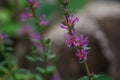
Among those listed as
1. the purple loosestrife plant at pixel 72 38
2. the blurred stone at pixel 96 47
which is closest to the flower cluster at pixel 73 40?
the purple loosestrife plant at pixel 72 38

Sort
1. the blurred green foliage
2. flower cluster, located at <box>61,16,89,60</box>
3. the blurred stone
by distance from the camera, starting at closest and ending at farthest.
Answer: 1. flower cluster, located at <box>61,16,89,60</box>
2. the blurred stone
3. the blurred green foliage

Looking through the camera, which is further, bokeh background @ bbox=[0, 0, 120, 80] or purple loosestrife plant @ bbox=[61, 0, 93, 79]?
bokeh background @ bbox=[0, 0, 120, 80]

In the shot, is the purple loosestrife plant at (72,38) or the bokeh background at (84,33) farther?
the bokeh background at (84,33)

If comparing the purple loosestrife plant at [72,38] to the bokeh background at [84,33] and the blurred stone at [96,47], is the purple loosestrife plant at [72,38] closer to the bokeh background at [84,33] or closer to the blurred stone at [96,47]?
the bokeh background at [84,33]

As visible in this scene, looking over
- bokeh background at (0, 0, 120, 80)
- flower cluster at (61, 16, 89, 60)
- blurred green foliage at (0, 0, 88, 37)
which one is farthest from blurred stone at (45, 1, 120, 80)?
flower cluster at (61, 16, 89, 60)

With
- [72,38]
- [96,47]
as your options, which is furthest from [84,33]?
[72,38]

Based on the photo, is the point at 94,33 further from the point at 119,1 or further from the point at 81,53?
the point at 81,53

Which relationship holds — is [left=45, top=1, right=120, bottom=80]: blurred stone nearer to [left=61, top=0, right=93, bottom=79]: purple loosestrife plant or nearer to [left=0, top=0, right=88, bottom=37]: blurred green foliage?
[left=0, top=0, right=88, bottom=37]: blurred green foliage

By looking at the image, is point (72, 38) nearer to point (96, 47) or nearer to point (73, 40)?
point (73, 40)
